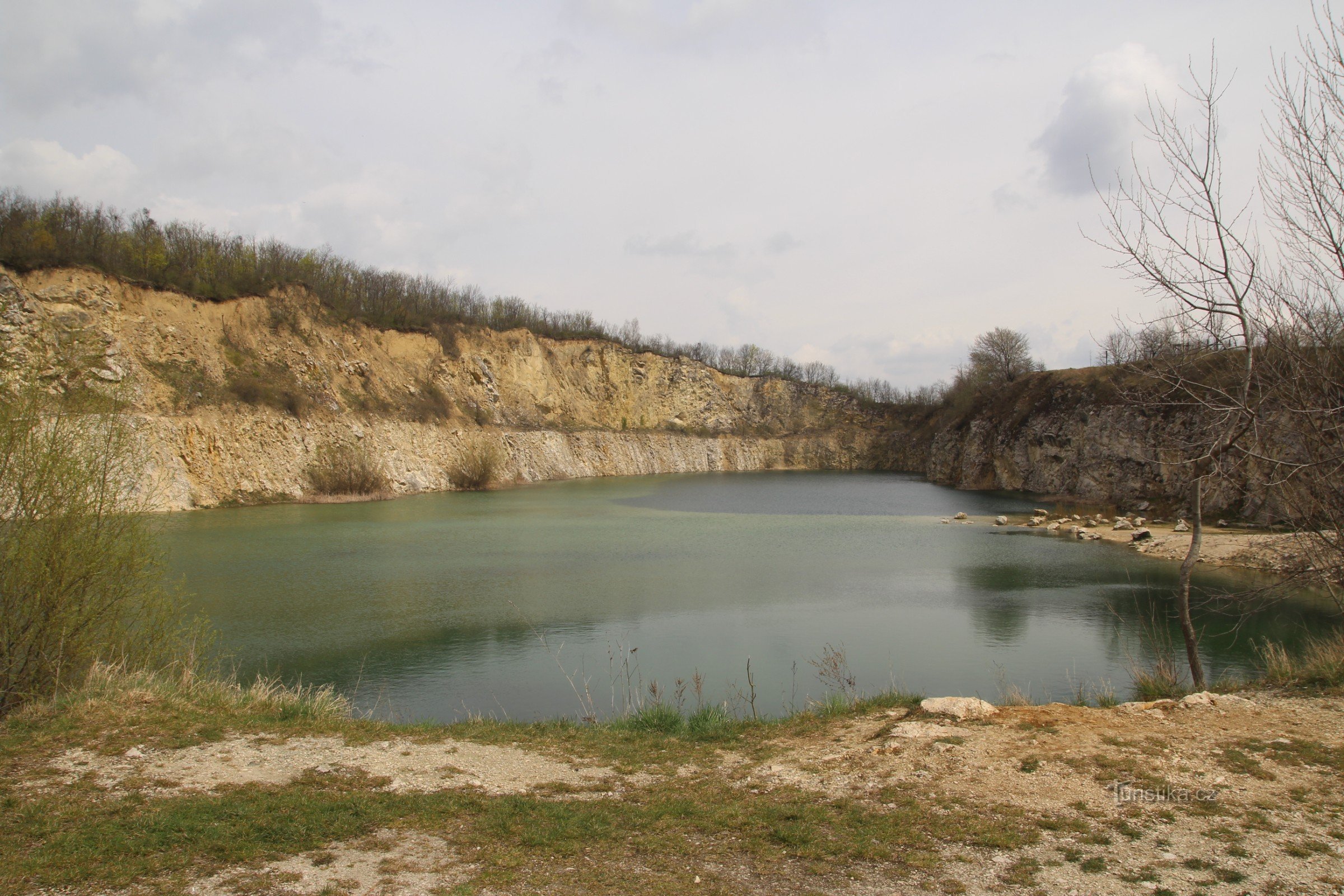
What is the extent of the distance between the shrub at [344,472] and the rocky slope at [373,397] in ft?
1.81

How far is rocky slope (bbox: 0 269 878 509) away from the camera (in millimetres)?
34031

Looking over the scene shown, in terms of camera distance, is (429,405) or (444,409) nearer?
(429,405)

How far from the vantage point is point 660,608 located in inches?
648

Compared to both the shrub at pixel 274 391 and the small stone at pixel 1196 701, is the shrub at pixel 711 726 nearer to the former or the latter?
the small stone at pixel 1196 701

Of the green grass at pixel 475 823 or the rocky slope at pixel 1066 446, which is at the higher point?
the rocky slope at pixel 1066 446

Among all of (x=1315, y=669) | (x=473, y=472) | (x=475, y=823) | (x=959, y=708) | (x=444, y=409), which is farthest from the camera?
(x=444, y=409)

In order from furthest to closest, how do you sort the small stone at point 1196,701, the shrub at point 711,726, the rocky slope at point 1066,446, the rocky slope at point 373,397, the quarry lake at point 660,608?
the rocky slope at point 1066,446, the rocky slope at point 373,397, the quarry lake at point 660,608, the shrub at point 711,726, the small stone at point 1196,701

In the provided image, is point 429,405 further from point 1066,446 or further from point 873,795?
point 873,795

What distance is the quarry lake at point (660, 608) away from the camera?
459 inches

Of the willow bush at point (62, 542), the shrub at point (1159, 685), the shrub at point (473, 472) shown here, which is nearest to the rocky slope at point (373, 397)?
the shrub at point (473, 472)

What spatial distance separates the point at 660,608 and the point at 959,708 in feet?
31.5

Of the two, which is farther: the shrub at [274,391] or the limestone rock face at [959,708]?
the shrub at [274,391]

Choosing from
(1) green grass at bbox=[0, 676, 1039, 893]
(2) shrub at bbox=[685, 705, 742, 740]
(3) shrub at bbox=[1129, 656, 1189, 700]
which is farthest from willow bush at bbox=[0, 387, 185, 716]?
(3) shrub at bbox=[1129, 656, 1189, 700]

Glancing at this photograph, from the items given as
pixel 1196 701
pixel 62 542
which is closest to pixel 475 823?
pixel 62 542
